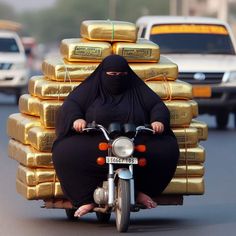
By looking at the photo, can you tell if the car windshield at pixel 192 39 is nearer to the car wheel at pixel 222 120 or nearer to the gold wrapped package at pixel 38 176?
the car wheel at pixel 222 120

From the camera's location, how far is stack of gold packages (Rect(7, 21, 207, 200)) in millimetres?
11320

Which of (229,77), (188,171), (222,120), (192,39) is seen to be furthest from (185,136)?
(222,120)

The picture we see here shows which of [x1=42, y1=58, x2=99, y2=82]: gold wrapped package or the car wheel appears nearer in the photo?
[x1=42, y1=58, x2=99, y2=82]: gold wrapped package

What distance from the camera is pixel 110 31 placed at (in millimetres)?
11781

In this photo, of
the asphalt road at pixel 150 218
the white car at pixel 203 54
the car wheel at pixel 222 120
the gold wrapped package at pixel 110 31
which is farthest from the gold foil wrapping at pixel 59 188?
the car wheel at pixel 222 120

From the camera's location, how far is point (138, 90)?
1111cm

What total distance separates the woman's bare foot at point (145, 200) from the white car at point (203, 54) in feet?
42.6

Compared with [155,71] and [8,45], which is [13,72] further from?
[155,71]

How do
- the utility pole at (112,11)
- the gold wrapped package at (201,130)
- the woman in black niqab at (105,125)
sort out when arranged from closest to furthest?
the woman in black niqab at (105,125) < the gold wrapped package at (201,130) < the utility pole at (112,11)

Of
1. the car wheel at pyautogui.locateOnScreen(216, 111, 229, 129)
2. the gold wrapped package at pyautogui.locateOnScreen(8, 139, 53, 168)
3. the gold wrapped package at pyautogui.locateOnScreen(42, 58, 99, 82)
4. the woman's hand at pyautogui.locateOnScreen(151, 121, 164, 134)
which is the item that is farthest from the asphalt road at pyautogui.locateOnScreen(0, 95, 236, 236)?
the car wheel at pyautogui.locateOnScreen(216, 111, 229, 129)

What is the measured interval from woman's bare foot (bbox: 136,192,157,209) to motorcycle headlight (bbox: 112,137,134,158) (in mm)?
497

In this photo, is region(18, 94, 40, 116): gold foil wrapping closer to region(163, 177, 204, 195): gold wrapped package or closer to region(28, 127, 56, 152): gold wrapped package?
region(28, 127, 56, 152): gold wrapped package

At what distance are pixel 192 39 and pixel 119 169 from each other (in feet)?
48.6

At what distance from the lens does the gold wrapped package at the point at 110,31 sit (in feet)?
38.6
